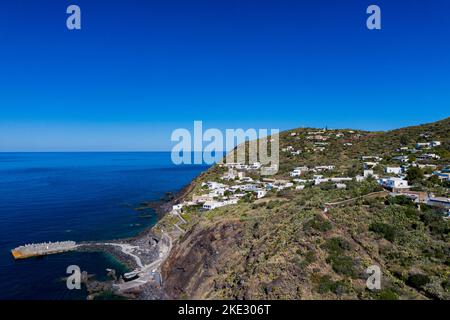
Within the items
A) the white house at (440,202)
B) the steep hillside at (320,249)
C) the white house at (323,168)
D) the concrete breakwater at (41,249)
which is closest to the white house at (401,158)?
the white house at (323,168)

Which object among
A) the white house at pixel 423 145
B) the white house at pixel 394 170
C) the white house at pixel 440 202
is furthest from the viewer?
the white house at pixel 423 145

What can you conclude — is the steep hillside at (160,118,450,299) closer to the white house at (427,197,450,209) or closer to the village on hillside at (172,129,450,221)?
the white house at (427,197,450,209)

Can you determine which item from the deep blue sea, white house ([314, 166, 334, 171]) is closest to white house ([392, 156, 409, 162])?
white house ([314, 166, 334, 171])

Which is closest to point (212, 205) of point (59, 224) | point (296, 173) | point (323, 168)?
point (296, 173)

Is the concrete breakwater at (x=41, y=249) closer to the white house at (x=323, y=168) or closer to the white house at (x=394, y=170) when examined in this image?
the white house at (x=323, y=168)

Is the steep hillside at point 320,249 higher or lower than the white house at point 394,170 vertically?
lower
